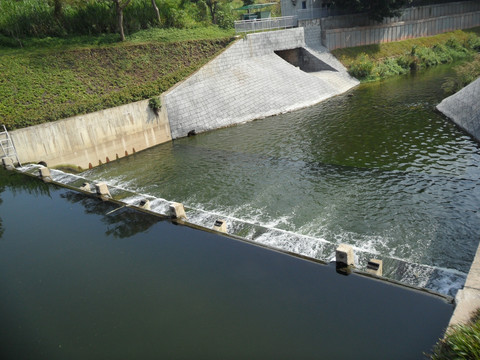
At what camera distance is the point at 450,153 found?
20.6m

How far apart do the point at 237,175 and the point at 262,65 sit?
18909mm

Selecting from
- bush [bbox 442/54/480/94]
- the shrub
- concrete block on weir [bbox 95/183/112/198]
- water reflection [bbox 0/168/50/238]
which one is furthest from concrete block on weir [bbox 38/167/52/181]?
the shrub

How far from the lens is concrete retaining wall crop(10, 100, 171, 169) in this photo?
75.1ft

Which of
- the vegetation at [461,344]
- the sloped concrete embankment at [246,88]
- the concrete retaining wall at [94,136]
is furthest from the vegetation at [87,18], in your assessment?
the vegetation at [461,344]

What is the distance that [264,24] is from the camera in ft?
130

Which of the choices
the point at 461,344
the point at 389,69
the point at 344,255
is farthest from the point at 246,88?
the point at 461,344

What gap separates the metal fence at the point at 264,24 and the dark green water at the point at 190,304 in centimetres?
2906

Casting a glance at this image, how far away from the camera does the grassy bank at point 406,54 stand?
4355 centimetres

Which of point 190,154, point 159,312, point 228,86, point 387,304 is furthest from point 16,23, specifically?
point 387,304

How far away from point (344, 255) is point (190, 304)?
4.42m

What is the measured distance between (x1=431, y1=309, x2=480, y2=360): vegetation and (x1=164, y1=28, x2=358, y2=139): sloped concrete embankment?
79.5 ft

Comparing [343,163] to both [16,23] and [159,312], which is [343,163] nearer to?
[159,312]

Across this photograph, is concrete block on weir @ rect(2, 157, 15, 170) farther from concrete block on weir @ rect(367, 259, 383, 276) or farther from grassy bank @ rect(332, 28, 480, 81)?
grassy bank @ rect(332, 28, 480, 81)

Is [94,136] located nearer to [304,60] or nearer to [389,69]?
[304,60]
